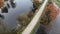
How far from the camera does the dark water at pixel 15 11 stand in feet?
2.72

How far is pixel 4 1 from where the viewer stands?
2.91 feet

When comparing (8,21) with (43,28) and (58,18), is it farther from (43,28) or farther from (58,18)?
(58,18)

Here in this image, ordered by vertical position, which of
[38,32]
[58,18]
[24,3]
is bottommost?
[38,32]

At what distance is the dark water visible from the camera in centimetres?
83

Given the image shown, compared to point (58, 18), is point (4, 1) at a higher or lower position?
higher

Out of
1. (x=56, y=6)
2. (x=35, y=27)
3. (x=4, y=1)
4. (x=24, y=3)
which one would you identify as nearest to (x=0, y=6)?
(x=4, y=1)

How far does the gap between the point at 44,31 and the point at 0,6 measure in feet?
1.10

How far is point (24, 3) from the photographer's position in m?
0.90

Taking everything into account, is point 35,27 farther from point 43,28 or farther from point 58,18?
point 58,18

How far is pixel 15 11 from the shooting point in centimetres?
87

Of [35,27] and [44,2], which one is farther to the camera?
[44,2]

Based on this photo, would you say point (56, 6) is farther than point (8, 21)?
Yes

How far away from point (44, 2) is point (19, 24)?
256 millimetres

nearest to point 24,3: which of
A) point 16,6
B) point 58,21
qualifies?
point 16,6
